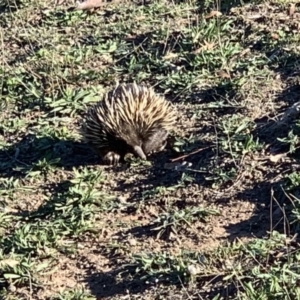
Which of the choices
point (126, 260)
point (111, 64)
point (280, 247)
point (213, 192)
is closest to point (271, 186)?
point (213, 192)

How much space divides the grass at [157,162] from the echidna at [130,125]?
0.38 ft

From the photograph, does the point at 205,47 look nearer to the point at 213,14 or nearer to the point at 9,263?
the point at 213,14

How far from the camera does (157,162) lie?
672 centimetres

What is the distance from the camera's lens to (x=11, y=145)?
745cm

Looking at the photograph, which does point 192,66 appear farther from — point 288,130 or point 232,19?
point 288,130

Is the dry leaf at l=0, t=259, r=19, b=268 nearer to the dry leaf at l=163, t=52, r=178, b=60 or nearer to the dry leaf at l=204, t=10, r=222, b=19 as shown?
the dry leaf at l=163, t=52, r=178, b=60

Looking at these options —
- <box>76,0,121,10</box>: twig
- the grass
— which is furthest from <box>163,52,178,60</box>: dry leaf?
<box>76,0,121,10</box>: twig

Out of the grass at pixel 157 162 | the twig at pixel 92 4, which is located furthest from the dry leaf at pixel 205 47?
the twig at pixel 92 4

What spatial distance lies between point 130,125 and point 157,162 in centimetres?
42

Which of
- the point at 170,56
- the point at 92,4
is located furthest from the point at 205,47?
the point at 92,4

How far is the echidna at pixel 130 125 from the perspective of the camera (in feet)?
22.5

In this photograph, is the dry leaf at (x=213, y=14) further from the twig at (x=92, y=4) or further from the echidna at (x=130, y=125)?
the echidna at (x=130, y=125)

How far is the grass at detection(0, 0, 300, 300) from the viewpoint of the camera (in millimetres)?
5262

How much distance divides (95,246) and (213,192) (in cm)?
96
